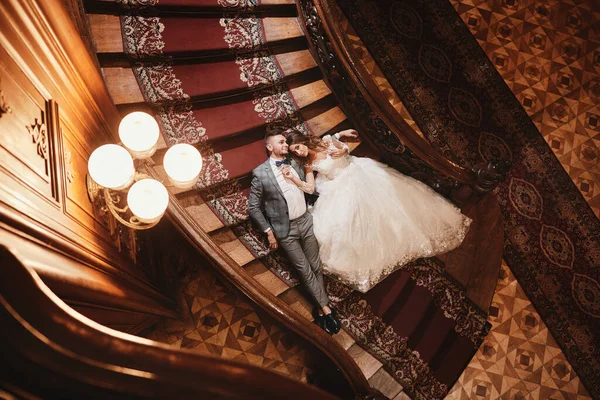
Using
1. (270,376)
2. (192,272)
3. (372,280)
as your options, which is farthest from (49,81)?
(372,280)

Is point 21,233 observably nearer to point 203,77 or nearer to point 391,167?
point 203,77

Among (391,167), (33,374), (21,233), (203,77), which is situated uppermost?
(203,77)

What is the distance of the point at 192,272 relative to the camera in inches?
142

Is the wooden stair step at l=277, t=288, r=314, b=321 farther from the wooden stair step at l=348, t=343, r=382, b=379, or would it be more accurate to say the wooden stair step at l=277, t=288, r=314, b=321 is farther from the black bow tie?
the black bow tie

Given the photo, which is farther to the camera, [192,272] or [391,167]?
[391,167]

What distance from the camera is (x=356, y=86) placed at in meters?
3.48

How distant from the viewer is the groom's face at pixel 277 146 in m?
3.39

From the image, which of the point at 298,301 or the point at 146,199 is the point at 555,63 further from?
the point at 146,199

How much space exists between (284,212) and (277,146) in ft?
1.74

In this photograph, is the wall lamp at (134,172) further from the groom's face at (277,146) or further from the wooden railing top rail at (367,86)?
the wooden railing top rail at (367,86)

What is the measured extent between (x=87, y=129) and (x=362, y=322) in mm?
2664

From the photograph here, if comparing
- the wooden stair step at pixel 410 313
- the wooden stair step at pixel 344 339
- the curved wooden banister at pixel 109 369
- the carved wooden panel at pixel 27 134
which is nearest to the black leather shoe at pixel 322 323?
the wooden stair step at pixel 344 339

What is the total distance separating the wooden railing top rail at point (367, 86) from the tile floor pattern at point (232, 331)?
6.21 feet

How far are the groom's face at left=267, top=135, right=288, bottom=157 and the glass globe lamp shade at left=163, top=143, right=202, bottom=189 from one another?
4.13 feet
